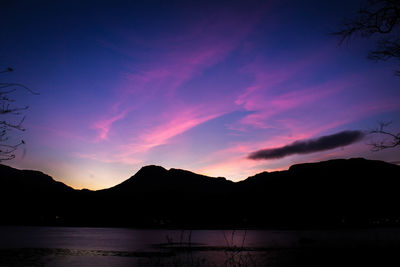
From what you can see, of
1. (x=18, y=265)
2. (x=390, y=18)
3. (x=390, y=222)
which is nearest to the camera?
(x=390, y=18)

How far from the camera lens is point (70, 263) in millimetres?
52719

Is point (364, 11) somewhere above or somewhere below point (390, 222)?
above

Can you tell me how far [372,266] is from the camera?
2061 cm

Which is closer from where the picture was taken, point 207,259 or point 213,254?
point 207,259

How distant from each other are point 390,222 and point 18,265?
709ft

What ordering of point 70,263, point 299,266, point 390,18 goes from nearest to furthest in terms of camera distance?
point 390,18 < point 299,266 < point 70,263

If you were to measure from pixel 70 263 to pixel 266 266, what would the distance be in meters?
33.3

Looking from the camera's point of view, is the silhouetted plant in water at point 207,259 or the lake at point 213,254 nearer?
the silhouetted plant in water at point 207,259

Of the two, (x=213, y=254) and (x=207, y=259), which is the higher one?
(x=207, y=259)

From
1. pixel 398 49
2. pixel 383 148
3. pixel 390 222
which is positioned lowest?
pixel 390 222

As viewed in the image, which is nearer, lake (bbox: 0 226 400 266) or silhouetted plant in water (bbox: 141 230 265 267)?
silhouetted plant in water (bbox: 141 230 265 267)

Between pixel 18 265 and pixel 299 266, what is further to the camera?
pixel 18 265

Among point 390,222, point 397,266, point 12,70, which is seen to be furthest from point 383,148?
point 390,222

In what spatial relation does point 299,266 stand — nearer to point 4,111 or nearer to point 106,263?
point 106,263
